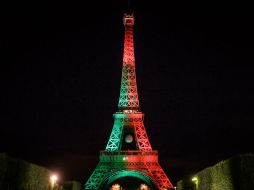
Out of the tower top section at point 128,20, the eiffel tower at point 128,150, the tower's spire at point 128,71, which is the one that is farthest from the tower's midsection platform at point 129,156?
the tower top section at point 128,20

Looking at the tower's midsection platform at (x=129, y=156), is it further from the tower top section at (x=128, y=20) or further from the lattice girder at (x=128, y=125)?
the tower top section at (x=128, y=20)

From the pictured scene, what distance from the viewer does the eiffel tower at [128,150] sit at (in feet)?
159

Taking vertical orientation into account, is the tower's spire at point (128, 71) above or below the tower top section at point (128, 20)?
below

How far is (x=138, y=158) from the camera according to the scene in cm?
5091

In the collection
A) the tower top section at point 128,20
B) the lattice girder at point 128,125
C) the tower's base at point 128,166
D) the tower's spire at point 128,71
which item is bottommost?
the tower's base at point 128,166

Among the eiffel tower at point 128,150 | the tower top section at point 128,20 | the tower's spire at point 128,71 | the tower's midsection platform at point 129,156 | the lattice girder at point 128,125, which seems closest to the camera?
the eiffel tower at point 128,150

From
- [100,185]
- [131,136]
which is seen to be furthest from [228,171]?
[131,136]

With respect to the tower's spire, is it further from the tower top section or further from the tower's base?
the tower's base

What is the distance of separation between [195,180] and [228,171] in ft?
30.5

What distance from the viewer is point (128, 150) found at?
51562 millimetres

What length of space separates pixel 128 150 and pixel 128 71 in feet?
37.9

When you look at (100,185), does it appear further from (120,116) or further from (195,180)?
(195,180)

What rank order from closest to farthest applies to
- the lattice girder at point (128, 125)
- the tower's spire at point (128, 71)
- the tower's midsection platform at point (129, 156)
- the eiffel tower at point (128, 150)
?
1. the eiffel tower at point (128, 150)
2. the tower's midsection platform at point (129, 156)
3. the lattice girder at point (128, 125)
4. the tower's spire at point (128, 71)

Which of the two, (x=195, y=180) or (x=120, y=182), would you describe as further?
(x=120, y=182)
